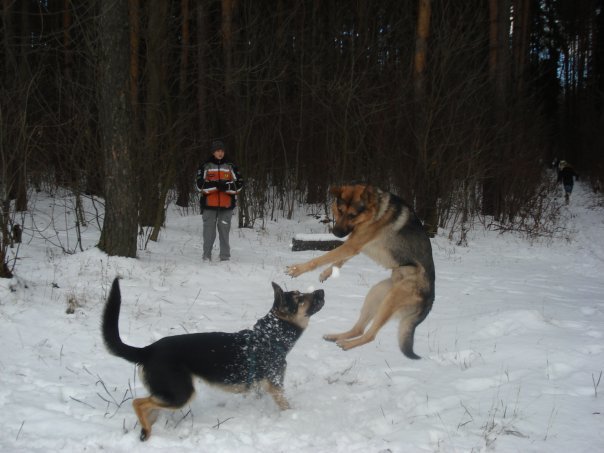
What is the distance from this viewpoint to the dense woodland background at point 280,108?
8.84 metres

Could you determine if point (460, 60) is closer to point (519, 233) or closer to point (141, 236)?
point (519, 233)

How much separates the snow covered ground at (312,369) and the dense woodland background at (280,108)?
1885 mm

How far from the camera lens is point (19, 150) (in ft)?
21.2

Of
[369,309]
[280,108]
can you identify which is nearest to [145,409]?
[369,309]

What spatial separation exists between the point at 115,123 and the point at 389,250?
529 cm

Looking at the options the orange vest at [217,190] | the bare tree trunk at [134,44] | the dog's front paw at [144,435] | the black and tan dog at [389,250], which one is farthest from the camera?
the bare tree trunk at [134,44]

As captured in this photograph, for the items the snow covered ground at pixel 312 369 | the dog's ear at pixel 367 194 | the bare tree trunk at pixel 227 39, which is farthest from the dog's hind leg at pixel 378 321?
the bare tree trunk at pixel 227 39

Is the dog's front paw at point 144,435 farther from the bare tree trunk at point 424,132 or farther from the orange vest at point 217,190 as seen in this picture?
the bare tree trunk at point 424,132

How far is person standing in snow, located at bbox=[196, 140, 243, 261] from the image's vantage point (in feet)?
29.7

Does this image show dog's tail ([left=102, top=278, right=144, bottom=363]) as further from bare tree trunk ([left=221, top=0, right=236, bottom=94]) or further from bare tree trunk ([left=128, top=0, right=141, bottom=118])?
bare tree trunk ([left=221, top=0, right=236, bottom=94])

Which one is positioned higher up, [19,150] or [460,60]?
[460,60]

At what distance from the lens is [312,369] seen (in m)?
4.84

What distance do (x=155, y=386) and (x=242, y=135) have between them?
435 inches

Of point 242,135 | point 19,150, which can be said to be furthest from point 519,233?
point 19,150
